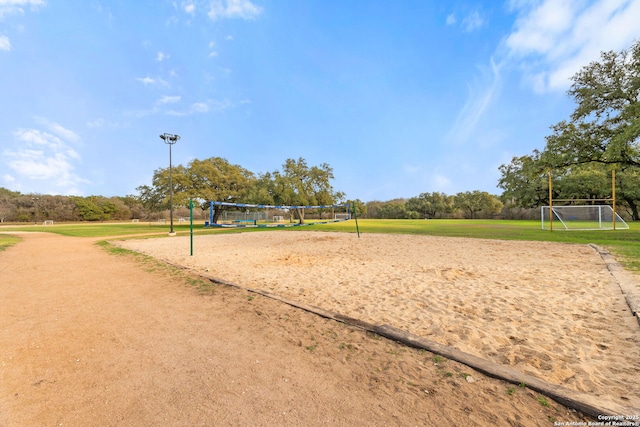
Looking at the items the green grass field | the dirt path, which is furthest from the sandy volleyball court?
the green grass field

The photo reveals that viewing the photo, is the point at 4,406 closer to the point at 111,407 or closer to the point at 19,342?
the point at 111,407

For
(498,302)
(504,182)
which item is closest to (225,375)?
(498,302)

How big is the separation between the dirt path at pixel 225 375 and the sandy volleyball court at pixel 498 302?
0.63 metres

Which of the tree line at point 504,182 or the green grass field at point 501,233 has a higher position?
the tree line at point 504,182

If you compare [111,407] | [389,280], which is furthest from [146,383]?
[389,280]

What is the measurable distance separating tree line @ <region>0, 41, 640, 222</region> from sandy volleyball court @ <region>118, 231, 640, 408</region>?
789cm

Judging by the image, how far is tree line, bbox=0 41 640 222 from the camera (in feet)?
47.0

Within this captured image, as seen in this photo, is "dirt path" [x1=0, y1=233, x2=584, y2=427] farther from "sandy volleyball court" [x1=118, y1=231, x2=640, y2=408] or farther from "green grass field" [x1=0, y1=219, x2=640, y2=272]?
"green grass field" [x1=0, y1=219, x2=640, y2=272]

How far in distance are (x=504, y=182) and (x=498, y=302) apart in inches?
1852

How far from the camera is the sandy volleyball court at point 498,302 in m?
2.52

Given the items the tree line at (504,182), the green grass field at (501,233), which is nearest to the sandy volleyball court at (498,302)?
the green grass field at (501,233)

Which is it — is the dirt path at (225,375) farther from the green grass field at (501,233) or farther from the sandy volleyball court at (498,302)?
the green grass field at (501,233)

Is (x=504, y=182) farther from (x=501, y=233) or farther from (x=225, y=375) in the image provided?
(x=225, y=375)

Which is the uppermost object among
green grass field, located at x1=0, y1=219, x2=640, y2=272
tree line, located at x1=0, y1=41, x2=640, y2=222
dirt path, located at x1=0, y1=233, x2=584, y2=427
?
tree line, located at x1=0, y1=41, x2=640, y2=222
